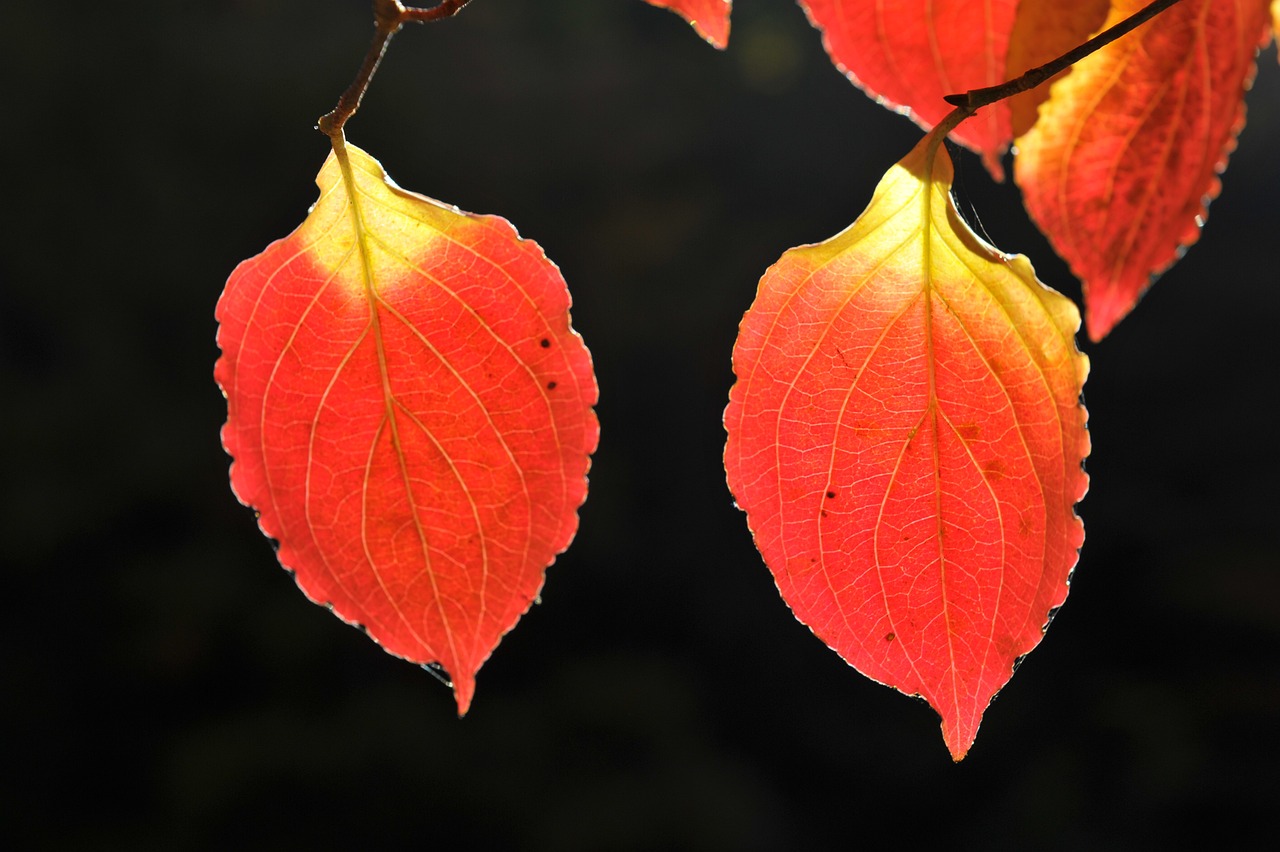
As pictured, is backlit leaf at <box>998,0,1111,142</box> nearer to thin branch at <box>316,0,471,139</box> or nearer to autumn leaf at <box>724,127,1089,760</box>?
autumn leaf at <box>724,127,1089,760</box>

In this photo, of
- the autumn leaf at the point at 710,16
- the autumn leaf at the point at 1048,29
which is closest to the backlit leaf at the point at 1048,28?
the autumn leaf at the point at 1048,29

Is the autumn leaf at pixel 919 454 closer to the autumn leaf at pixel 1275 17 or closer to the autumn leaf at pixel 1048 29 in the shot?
the autumn leaf at pixel 1048 29

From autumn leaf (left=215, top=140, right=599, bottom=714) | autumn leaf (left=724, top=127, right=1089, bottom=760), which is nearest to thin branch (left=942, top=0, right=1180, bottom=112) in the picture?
autumn leaf (left=724, top=127, right=1089, bottom=760)

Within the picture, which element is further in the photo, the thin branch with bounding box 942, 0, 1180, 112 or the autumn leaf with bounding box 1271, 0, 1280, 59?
the autumn leaf with bounding box 1271, 0, 1280, 59

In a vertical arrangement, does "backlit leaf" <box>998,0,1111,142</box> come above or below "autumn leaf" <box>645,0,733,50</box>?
below

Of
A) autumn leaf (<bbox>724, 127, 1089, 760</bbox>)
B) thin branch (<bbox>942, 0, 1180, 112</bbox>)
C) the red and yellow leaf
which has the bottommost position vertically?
autumn leaf (<bbox>724, 127, 1089, 760</bbox>)

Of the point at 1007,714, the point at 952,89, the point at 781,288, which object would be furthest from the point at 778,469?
the point at 1007,714
